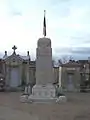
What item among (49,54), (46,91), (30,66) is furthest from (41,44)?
(30,66)

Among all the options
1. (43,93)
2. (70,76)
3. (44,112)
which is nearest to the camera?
(44,112)

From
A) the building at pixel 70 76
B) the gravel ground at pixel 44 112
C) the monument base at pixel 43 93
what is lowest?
the gravel ground at pixel 44 112

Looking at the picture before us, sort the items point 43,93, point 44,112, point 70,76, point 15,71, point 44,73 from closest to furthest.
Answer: point 44,112, point 43,93, point 44,73, point 15,71, point 70,76

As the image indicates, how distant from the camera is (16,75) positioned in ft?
119

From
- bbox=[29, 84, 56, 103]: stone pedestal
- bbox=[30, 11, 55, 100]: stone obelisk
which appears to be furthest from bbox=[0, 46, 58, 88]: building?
bbox=[29, 84, 56, 103]: stone pedestal

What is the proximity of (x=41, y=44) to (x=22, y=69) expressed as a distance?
608 inches

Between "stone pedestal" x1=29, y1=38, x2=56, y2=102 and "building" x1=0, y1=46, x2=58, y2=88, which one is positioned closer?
"stone pedestal" x1=29, y1=38, x2=56, y2=102

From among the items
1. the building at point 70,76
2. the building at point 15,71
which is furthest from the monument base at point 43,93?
the building at point 70,76

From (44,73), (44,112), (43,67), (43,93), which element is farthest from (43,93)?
(44,112)

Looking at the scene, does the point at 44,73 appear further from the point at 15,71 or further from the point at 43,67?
the point at 15,71

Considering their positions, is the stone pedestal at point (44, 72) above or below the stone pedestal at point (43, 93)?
above

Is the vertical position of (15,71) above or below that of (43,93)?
above

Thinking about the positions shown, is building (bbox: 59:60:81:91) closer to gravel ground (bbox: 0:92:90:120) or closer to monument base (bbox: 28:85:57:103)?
monument base (bbox: 28:85:57:103)

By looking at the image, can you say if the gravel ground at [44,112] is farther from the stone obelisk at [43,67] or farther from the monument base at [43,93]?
the stone obelisk at [43,67]
